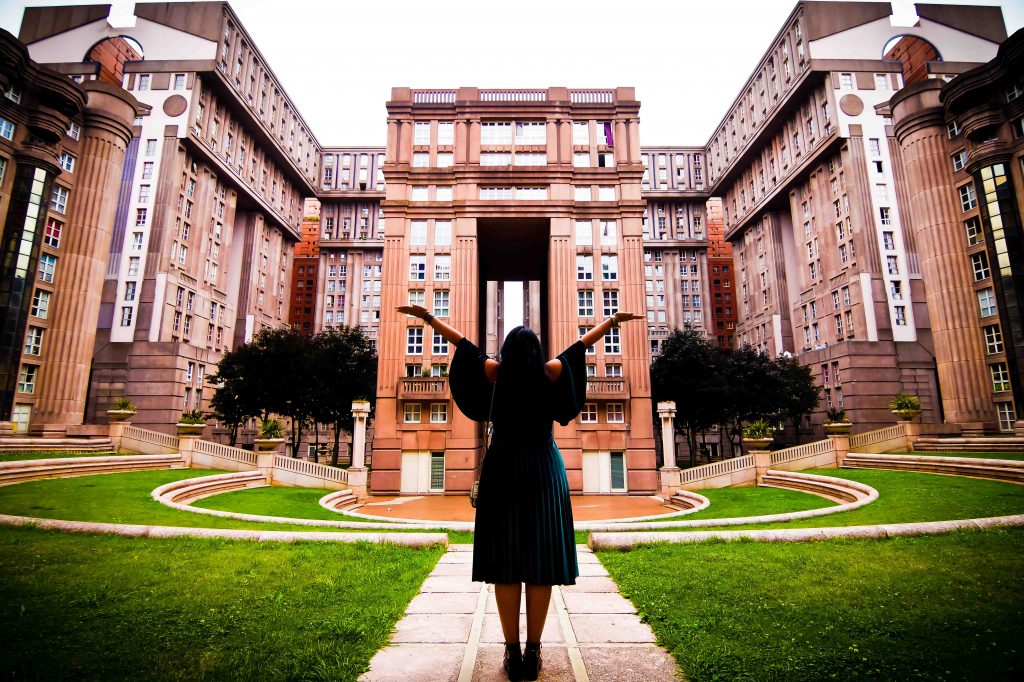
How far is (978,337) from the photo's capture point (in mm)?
36531

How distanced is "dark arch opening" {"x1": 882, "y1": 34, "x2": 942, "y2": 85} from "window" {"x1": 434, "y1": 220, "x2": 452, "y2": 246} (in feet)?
156

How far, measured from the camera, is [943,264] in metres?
38.2

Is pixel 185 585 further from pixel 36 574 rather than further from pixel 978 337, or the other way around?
pixel 978 337

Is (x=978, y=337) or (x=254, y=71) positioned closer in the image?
(x=978, y=337)

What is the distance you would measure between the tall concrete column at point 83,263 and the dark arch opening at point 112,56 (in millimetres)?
14662

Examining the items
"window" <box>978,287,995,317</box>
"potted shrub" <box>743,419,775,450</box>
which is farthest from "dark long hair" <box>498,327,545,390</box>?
"window" <box>978,287,995,317</box>

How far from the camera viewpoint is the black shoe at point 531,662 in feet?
12.2

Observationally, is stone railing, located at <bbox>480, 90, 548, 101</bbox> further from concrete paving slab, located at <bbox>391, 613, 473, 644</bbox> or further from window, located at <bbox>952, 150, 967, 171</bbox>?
concrete paving slab, located at <bbox>391, 613, 473, 644</bbox>

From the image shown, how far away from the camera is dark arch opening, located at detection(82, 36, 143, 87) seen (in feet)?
166

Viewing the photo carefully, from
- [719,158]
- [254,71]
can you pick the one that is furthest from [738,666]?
[719,158]

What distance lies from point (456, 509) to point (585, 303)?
703 inches

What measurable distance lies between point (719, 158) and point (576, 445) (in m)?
63.7

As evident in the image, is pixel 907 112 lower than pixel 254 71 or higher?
lower

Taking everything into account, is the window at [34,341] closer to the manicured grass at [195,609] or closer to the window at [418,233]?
the window at [418,233]
